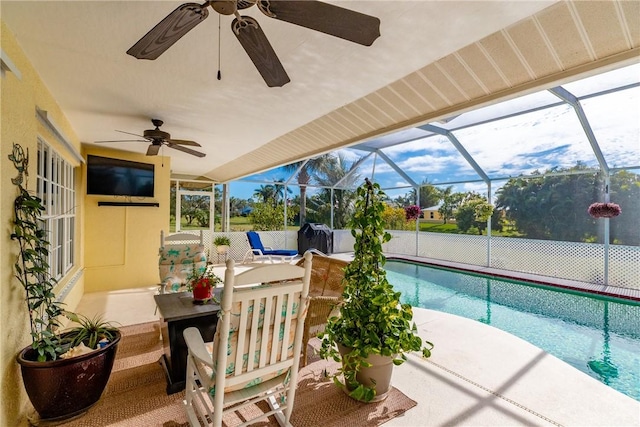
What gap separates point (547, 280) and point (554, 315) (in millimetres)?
2048

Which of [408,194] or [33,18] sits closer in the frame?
[33,18]

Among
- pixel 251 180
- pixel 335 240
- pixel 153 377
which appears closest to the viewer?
pixel 153 377

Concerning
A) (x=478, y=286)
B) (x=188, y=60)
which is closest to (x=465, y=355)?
(x=188, y=60)

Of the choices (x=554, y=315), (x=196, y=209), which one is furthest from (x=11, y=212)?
(x=196, y=209)

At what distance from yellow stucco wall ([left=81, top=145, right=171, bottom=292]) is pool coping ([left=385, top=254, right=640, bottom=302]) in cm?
695

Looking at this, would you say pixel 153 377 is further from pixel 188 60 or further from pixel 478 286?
pixel 478 286

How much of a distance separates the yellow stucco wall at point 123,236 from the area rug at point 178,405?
133 inches

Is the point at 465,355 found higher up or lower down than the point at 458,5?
lower down

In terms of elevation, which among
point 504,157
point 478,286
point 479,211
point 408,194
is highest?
point 504,157

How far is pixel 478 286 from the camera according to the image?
6375 millimetres

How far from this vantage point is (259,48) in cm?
152

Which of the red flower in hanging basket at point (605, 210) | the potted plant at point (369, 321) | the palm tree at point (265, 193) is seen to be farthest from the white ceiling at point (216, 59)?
the palm tree at point (265, 193)

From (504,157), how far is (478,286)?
3.28 metres

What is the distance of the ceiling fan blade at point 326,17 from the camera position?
120 centimetres
